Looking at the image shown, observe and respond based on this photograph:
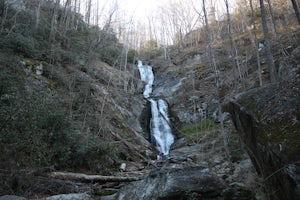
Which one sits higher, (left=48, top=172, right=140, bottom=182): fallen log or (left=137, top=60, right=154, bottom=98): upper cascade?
(left=137, top=60, right=154, bottom=98): upper cascade

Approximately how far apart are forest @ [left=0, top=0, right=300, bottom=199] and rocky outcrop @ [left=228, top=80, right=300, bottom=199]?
5.3 inches

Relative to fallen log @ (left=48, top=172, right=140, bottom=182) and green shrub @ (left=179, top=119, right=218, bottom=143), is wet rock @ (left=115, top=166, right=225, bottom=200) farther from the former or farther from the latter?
green shrub @ (left=179, top=119, right=218, bottom=143)

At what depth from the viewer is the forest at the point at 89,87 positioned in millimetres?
5371

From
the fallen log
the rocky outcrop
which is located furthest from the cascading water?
the rocky outcrop

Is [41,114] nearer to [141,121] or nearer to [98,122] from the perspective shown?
[98,122]

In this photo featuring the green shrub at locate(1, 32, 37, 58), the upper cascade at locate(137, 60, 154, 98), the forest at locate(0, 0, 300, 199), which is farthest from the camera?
the upper cascade at locate(137, 60, 154, 98)

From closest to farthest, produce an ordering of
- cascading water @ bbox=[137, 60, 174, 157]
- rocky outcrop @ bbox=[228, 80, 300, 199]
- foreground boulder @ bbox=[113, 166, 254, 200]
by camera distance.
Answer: rocky outcrop @ bbox=[228, 80, 300, 199]
foreground boulder @ bbox=[113, 166, 254, 200]
cascading water @ bbox=[137, 60, 174, 157]

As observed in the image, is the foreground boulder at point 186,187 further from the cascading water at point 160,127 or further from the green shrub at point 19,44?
the green shrub at point 19,44

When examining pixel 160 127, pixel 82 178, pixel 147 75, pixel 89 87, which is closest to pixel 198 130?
pixel 160 127

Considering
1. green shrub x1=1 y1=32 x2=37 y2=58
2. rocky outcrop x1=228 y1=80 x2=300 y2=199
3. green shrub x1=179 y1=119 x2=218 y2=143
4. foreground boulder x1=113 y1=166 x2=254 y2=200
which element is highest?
green shrub x1=1 y1=32 x2=37 y2=58

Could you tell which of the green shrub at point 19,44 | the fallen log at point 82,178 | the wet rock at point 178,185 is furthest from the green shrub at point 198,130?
the green shrub at point 19,44

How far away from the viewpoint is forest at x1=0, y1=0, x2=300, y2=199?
537 cm

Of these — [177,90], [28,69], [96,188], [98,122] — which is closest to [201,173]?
[96,188]

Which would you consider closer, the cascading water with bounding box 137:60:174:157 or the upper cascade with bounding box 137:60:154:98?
the cascading water with bounding box 137:60:174:157
